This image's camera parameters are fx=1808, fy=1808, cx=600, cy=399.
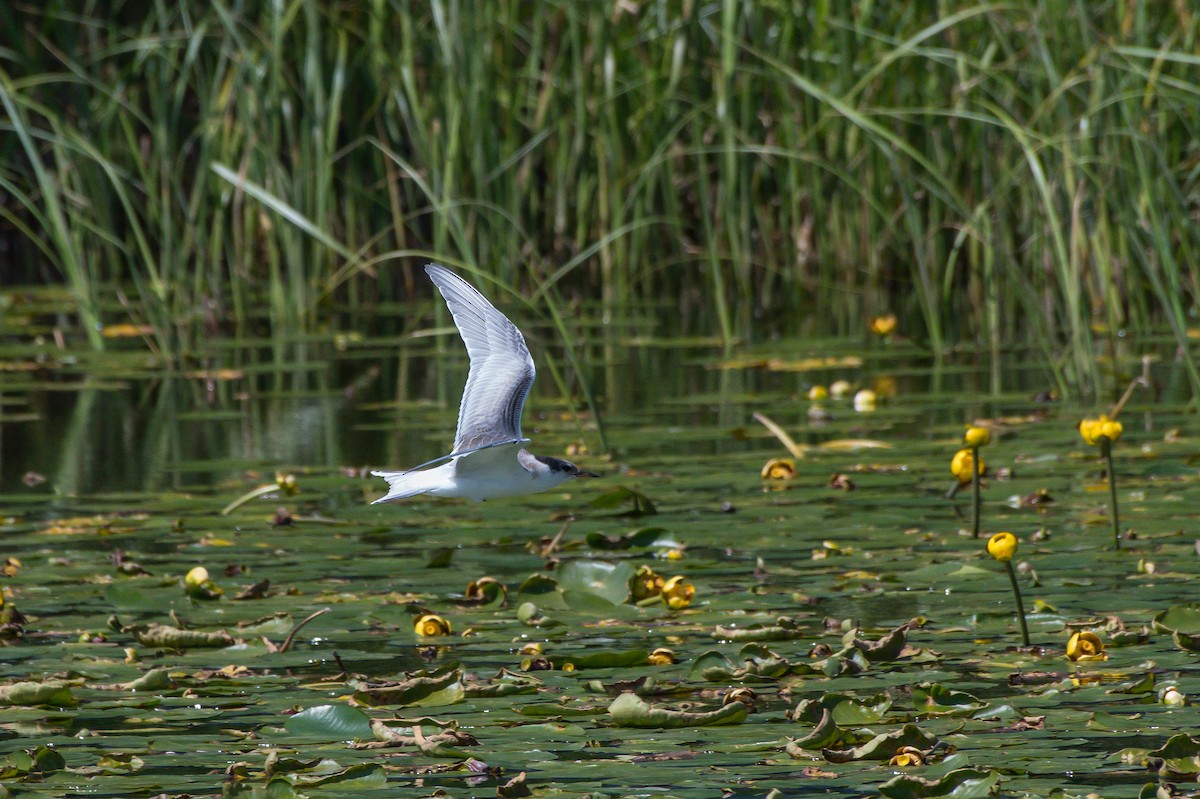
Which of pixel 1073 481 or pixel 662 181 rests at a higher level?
pixel 662 181

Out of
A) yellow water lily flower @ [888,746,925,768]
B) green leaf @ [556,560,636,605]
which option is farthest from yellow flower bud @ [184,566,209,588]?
yellow water lily flower @ [888,746,925,768]

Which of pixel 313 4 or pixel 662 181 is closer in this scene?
pixel 313 4

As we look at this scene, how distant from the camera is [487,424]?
3.92 meters

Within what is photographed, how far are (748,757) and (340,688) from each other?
852 millimetres

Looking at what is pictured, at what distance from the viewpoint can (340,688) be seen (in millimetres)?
3234

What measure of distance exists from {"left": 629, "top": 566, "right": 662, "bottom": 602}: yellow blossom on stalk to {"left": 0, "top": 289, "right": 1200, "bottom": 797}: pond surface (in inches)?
1.0

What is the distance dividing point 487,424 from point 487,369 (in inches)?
7.3

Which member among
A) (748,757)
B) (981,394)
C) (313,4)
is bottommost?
(748,757)

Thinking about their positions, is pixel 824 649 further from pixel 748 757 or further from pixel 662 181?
pixel 662 181

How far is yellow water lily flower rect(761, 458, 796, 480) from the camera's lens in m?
5.05

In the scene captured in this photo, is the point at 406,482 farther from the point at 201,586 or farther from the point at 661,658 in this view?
the point at 661,658

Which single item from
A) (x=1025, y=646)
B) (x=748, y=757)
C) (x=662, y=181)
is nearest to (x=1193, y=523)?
(x=1025, y=646)

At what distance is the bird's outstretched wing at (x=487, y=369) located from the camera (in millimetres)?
3898

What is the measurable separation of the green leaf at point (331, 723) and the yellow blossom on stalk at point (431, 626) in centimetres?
64
